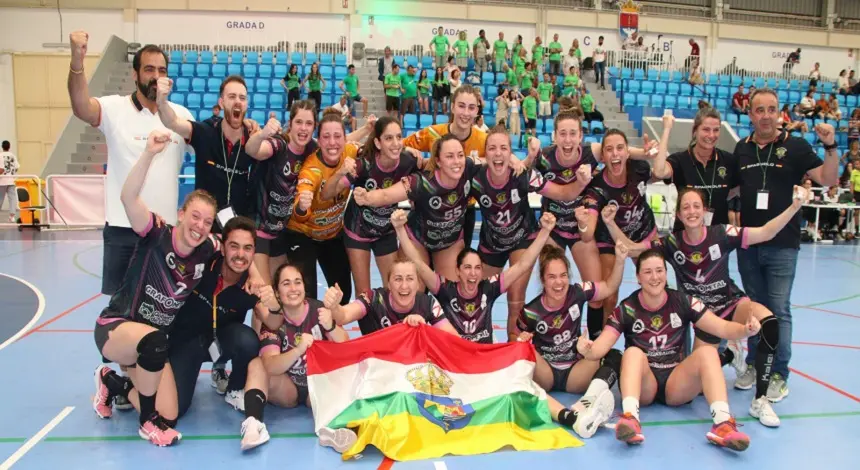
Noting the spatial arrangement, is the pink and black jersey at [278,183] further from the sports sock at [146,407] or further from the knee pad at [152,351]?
the sports sock at [146,407]

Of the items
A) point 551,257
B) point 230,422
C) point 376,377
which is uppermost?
point 551,257

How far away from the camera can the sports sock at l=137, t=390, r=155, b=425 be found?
4.15 m

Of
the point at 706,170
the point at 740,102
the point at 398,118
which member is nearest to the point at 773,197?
the point at 706,170

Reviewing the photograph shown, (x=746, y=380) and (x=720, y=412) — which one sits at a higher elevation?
(x=720, y=412)

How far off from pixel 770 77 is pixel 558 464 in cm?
2617

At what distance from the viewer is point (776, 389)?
191 inches

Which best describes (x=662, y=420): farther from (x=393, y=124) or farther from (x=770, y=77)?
(x=770, y=77)

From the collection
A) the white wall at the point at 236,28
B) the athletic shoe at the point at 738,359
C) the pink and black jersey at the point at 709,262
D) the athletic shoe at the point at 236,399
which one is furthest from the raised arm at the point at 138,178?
the white wall at the point at 236,28

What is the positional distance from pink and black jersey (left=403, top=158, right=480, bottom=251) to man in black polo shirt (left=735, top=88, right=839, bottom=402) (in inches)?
83.6

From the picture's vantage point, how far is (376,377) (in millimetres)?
4328

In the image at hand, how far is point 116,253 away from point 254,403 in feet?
4.61

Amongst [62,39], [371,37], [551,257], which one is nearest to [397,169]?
[551,257]

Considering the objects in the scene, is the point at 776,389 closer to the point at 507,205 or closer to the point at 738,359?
the point at 738,359

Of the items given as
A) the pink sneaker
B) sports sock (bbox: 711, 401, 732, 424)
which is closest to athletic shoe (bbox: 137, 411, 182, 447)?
the pink sneaker
